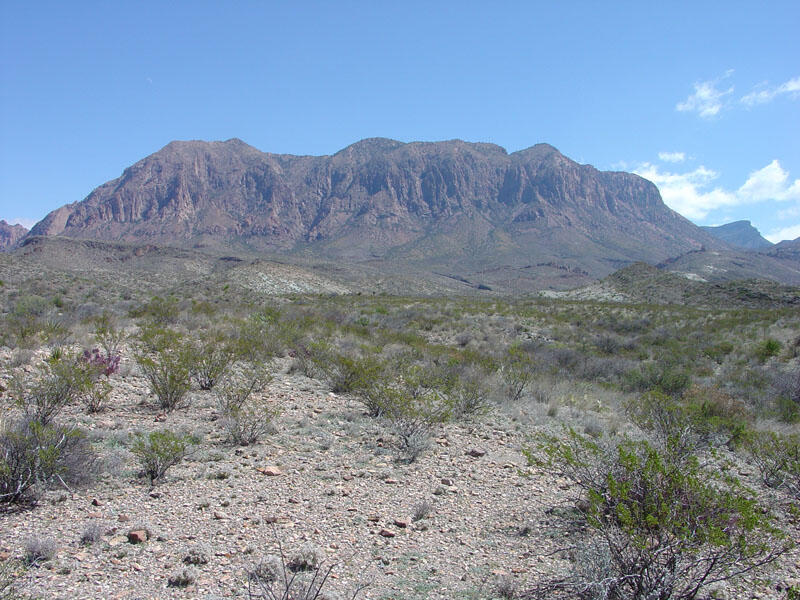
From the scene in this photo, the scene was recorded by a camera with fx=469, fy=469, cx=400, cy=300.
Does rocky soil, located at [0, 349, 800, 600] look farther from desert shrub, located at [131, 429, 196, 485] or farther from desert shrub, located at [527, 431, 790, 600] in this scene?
desert shrub, located at [527, 431, 790, 600]

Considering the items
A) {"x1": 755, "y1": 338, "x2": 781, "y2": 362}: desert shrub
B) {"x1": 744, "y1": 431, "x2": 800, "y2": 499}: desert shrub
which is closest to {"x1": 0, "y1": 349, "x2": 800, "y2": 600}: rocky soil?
{"x1": 744, "y1": 431, "x2": 800, "y2": 499}: desert shrub

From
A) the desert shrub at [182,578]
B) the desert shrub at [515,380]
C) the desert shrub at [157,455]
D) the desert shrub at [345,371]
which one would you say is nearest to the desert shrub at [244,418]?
the desert shrub at [157,455]

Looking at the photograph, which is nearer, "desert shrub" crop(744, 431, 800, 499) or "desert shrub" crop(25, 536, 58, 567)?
"desert shrub" crop(25, 536, 58, 567)

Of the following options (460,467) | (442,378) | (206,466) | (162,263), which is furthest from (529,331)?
(162,263)

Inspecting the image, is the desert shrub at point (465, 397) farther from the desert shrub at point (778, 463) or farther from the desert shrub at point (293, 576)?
the desert shrub at point (293, 576)

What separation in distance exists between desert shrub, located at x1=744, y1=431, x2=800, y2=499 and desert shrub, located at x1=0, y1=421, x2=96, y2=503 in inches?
333

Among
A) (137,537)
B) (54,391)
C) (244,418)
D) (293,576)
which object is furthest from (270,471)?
(54,391)

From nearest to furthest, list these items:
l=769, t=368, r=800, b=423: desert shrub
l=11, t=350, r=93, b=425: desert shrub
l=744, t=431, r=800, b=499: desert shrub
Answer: l=744, t=431, r=800, b=499: desert shrub → l=11, t=350, r=93, b=425: desert shrub → l=769, t=368, r=800, b=423: desert shrub

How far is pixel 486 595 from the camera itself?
12.7 feet

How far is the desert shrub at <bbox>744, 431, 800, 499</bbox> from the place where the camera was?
19.7 feet

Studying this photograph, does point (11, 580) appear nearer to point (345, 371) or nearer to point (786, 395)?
point (345, 371)

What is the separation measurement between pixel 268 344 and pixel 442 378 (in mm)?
5247

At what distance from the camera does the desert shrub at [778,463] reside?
19.7 feet

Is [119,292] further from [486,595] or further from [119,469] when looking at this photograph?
[486,595]
